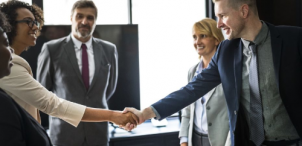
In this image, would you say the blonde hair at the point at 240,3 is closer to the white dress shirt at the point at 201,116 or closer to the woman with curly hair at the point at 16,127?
the white dress shirt at the point at 201,116

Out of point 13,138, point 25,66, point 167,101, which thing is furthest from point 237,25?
point 13,138

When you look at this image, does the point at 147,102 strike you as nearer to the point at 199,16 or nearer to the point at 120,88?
the point at 120,88

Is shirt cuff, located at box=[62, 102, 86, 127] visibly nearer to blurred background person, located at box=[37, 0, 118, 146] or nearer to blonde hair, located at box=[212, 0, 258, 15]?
blurred background person, located at box=[37, 0, 118, 146]

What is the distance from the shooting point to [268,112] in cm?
190

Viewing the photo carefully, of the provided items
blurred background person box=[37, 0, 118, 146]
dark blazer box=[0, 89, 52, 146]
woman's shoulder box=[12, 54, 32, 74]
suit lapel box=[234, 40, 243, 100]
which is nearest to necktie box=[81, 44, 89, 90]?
blurred background person box=[37, 0, 118, 146]

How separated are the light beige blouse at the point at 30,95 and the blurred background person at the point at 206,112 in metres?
0.81

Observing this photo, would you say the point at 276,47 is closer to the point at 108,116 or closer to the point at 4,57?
the point at 108,116

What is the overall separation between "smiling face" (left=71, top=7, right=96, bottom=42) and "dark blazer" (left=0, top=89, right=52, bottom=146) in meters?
→ 1.90

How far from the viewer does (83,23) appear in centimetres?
329

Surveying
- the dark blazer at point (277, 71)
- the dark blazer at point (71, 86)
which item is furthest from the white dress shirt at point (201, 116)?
the dark blazer at point (71, 86)

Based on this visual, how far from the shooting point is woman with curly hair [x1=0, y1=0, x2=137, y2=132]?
1.91 meters

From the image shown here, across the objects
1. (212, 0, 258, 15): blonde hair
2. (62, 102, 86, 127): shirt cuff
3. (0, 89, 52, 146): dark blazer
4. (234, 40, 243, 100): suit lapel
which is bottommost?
(62, 102, 86, 127): shirt cuff

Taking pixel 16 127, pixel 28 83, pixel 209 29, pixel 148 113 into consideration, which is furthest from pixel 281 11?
pixel 16 127

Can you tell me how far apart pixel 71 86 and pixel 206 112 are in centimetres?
132
